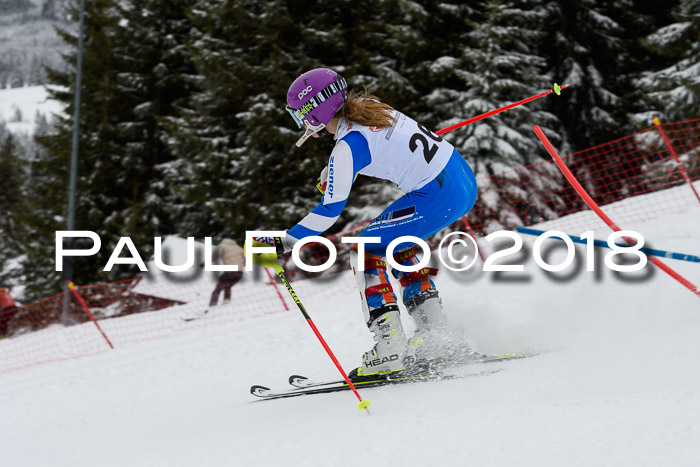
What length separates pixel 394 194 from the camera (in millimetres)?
13391

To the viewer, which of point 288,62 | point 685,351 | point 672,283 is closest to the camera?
point 685,351

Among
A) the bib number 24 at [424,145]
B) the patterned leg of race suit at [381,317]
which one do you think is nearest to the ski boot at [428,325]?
the patterned leg of race suit at [381,317]

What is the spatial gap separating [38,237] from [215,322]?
17956 millimetres

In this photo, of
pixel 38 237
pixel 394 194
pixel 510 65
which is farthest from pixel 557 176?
pixel 38 237

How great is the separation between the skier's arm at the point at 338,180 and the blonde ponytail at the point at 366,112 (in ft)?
0.36

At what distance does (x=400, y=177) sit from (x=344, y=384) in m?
1.45

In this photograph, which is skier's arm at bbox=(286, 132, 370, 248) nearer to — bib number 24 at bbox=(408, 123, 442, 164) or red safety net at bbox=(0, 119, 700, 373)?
bib number 24 at bbox=(408, 123, 442, 164)

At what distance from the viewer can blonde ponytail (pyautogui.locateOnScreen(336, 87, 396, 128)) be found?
3.32 metres

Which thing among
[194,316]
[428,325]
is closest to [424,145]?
[428,325]

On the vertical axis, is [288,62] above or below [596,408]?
above

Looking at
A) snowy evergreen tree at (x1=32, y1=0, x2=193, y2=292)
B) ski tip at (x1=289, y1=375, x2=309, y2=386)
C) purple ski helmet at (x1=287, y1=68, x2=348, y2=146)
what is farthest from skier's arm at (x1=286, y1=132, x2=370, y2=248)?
snowy evergreen tree at (x1=32, y1=0, x2=193, y2=292)

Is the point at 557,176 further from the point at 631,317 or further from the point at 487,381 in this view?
the point at 487,381

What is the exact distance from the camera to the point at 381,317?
3.63m

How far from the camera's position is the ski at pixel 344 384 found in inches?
137
